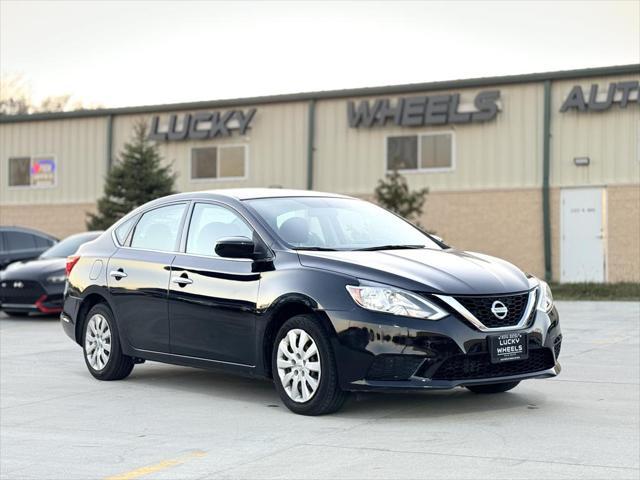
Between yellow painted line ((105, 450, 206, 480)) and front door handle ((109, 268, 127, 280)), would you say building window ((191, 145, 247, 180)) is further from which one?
yellow painted line ((105, 450, 206, 480))

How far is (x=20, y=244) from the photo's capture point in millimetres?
19781

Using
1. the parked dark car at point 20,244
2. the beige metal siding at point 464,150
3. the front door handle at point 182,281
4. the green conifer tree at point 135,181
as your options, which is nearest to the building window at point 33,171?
the green conifer tree at point 135,181

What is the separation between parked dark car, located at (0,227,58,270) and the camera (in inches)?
764

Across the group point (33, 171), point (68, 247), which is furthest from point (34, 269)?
point (33, 171)

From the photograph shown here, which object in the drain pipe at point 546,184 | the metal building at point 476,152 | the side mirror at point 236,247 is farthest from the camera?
the drain pipe at point 546,184

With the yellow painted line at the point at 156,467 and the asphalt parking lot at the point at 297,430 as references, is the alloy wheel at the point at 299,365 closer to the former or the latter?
the asphalt parking lot at the point at 297,430

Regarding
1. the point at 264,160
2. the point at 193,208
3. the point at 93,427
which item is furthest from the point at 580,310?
the point at 264,160

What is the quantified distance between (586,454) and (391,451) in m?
1.14

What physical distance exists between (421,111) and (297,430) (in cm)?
2266

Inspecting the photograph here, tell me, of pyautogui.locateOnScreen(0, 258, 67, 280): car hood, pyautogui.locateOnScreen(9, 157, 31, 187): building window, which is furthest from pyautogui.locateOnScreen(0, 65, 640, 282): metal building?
pyautogui.locateOnScreen(0, 258, 67, 280): car hood

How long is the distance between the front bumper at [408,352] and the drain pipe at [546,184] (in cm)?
2049

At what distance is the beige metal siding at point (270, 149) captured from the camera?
31.6m

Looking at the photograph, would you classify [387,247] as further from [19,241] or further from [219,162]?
[219,162]

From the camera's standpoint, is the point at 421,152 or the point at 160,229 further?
the point at 421,152
